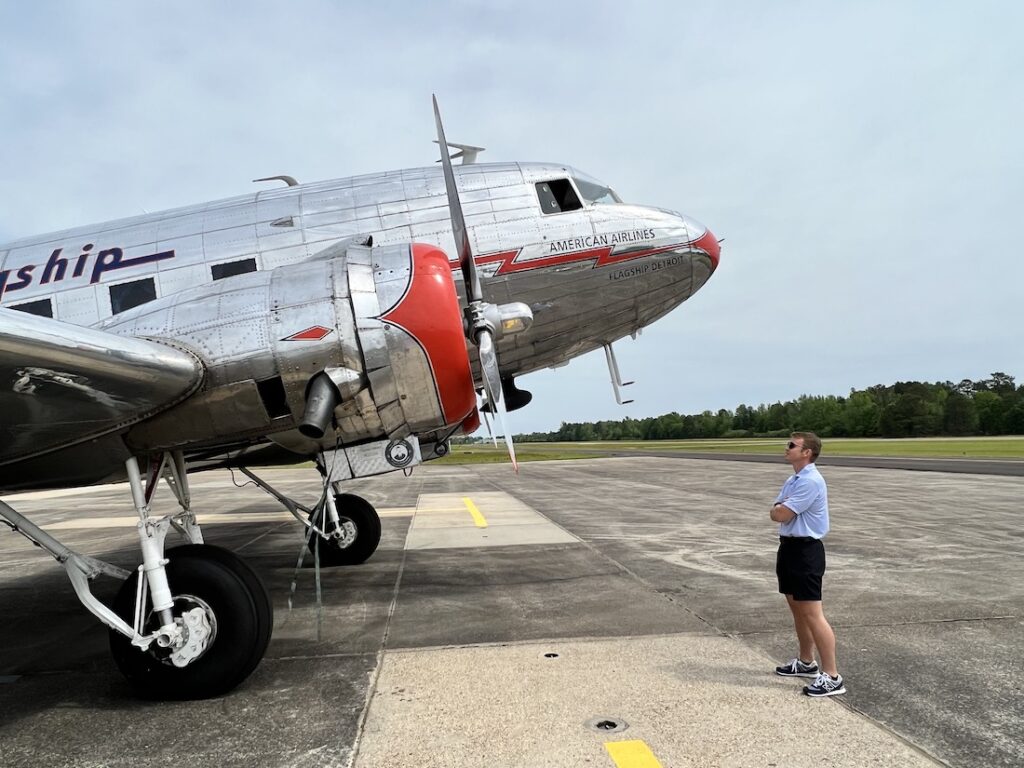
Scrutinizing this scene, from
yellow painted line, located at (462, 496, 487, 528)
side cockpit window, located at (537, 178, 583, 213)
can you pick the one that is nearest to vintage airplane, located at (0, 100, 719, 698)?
side cockpit window, located at (537, 178, 583, 213)

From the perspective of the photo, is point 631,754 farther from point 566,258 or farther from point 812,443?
point 566,258

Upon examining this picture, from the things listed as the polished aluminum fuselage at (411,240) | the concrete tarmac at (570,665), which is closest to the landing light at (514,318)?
the polished aluminum fuselage at (411,240)

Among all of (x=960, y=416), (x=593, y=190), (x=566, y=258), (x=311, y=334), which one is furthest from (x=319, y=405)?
(x=960, y=416)

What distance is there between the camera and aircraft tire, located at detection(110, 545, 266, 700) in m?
3.92

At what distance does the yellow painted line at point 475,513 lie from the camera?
1228 cm

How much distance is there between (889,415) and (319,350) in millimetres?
105847

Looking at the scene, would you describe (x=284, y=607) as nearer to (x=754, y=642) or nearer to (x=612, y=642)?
(x=612, y=642)

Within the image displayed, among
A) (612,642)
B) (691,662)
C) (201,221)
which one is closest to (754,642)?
(691,662)

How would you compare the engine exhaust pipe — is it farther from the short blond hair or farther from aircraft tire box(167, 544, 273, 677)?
the short blond hair

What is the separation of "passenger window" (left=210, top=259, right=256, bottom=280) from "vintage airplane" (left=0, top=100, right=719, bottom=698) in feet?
0.04

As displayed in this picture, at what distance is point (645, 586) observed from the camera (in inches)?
260

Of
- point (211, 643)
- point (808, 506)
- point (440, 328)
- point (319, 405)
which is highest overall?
point (440, 328)

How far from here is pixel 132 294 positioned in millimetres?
5961

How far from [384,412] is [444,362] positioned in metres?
0.54
